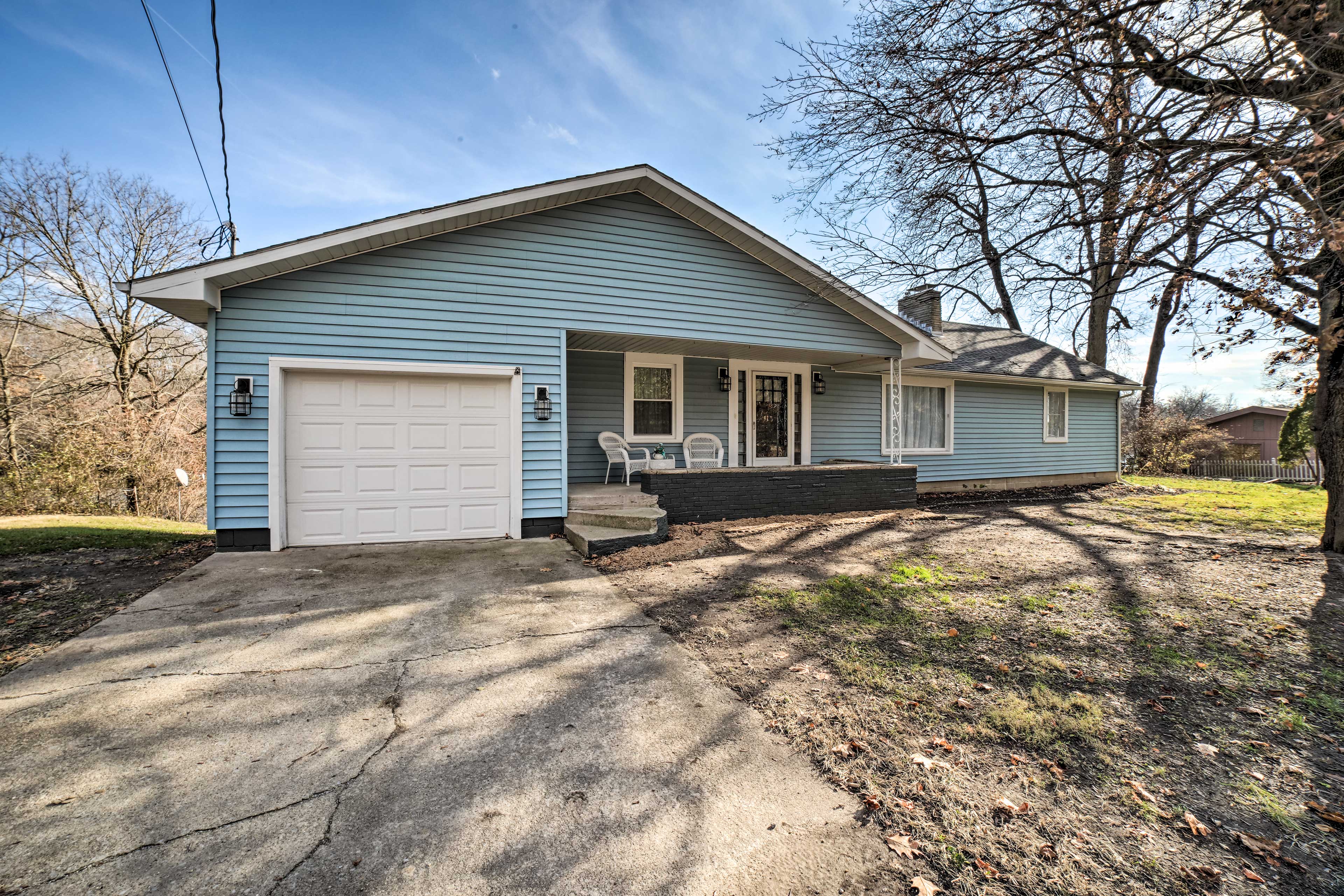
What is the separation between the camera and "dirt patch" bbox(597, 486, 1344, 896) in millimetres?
1850

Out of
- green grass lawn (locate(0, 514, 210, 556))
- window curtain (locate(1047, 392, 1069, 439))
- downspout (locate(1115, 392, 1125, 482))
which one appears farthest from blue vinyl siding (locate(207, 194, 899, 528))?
downspout (locate(1115, 392, 1125, 482))

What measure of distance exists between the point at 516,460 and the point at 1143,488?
1495 centimetres

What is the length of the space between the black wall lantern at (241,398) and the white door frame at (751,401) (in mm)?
6755

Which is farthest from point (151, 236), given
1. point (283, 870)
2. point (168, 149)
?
point (283, 870)

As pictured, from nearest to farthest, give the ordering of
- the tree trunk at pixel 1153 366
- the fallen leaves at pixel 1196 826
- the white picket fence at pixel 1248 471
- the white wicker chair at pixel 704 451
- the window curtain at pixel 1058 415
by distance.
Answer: the fallen leaves at pixel 1196 826
the white wicker chair at pixel 704 451
the window curtain at pixel 1058 415
the tree trunk at pixel 1153 366
the white picket fence at pixel 1248 471

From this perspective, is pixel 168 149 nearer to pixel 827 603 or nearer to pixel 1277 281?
pixel 827 603

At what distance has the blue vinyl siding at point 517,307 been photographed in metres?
6.06

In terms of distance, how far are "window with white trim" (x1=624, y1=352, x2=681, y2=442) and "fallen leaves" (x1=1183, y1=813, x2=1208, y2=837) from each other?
7428 mm

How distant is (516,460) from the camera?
6.90 meters

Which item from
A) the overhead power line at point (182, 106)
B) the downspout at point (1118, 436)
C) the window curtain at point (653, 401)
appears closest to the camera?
the overhead power line at point (182, 106)

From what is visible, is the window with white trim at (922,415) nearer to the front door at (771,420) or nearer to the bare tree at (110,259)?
the front door at (771,420)

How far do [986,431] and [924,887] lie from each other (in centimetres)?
1233

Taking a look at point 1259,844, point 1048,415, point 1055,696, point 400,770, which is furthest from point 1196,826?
point 1048,415

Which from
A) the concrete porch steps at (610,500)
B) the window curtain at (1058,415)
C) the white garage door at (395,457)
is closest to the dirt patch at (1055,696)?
the concrete porch steps at (610,500)
